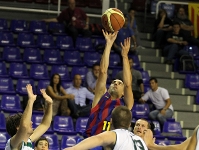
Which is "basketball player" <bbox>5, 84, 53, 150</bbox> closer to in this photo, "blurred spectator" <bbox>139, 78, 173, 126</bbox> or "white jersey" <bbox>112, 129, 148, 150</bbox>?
"white jersey" <bbox>112, 129, 148, 150</bbox>

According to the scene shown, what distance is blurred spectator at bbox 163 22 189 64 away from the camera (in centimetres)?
1427

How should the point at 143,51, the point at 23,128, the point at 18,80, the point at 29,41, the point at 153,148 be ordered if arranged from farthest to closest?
the point at 143,51
the point at 29,41
the point at 18,80
the point at 153,148
the point at 23,128

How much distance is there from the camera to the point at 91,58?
13.5 meters

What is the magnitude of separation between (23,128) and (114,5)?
34.2ft

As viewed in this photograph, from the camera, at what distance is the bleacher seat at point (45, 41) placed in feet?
44.9

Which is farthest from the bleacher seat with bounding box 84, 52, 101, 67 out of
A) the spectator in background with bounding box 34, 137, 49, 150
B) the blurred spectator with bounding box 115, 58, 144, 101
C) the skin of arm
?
the skin of arm

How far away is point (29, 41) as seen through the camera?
13602 mm

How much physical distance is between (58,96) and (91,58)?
7.06 ft

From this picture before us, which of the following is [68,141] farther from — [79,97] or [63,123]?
[79,97]

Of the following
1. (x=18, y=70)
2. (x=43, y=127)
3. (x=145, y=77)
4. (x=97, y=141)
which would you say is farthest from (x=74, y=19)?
(x=97, y=141)

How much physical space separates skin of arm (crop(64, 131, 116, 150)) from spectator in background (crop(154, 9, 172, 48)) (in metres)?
9.73

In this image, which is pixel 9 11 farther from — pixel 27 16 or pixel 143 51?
pixel 143 51

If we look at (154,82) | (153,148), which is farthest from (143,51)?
(153,148)

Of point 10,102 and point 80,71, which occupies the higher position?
point 80,71
